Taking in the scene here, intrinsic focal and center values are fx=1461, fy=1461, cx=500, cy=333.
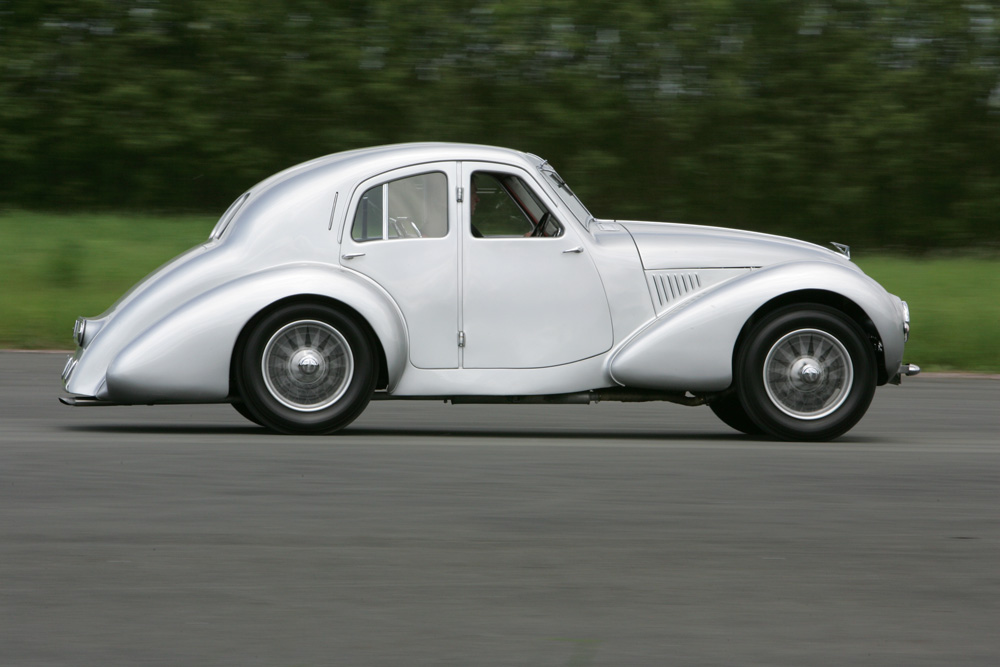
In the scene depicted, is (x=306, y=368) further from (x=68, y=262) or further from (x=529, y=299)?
(x=68, y=262)

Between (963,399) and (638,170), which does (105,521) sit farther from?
(638,170)

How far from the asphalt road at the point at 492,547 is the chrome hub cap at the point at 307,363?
0.94 feet

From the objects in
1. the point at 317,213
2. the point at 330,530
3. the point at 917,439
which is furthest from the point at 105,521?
the point at 917,439

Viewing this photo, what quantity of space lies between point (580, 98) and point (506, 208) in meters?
12.2

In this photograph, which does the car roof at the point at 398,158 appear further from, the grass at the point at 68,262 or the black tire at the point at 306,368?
the grass at the point at 68,262

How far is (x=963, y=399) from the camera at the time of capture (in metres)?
11.0

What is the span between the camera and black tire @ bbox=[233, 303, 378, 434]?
27.0 feet

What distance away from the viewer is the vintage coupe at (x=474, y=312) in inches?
325

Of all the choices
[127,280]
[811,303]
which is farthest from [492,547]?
[127,280]

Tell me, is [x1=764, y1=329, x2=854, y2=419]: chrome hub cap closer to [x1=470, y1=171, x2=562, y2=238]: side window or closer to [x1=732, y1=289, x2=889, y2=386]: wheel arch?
[x1=732, y1=289, x2=889, y2=386]: wheel arch

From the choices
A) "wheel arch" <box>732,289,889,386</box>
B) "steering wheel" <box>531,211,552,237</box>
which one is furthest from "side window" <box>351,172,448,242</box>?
"wheel arch" <box>732,289,889,386</box>

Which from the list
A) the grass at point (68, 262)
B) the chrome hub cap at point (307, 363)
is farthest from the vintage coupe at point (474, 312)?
the grass at point (68, 262)

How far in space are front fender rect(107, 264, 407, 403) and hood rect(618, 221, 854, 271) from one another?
1618mm

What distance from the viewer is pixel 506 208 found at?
8.71 m
